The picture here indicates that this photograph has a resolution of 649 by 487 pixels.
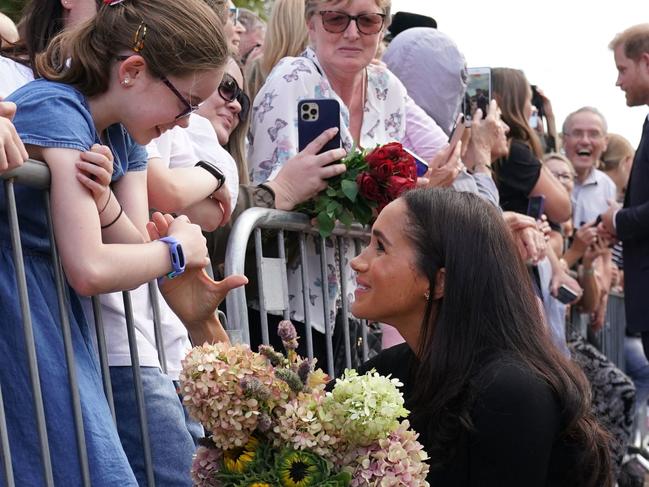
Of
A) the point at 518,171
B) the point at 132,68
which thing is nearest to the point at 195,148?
the point at 132,68

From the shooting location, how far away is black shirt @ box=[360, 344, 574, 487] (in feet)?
10.8

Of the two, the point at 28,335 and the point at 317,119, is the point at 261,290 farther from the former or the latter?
the point at 28,335

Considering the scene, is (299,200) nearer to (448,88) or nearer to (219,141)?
(219,141)

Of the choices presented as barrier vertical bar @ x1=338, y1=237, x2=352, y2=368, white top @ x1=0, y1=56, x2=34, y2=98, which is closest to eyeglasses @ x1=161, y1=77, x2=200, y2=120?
white top @ x1=0, y1=56, x2=34, y2=98

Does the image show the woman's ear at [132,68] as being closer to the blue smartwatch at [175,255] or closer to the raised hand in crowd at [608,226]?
the blue smartwatch at [175,255]

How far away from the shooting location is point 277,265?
4270mm

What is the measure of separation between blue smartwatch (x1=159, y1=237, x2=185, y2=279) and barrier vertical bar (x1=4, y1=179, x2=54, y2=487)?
0.39 metres

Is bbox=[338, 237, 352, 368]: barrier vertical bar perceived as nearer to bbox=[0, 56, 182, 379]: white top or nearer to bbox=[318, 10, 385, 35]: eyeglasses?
bbox=[318, 10, 385, 35]: eyeglasses

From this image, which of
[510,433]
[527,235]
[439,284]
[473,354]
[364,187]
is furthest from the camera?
[527,235]

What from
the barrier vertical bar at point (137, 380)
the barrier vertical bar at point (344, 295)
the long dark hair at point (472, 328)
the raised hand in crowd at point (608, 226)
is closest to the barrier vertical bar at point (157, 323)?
the barrier vertical bar at point (137, 380)

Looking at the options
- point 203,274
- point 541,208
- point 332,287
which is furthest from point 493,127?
point 203,274

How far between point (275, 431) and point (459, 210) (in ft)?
4.23

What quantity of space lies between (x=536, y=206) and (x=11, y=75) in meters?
3.98

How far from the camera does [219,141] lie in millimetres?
4352
